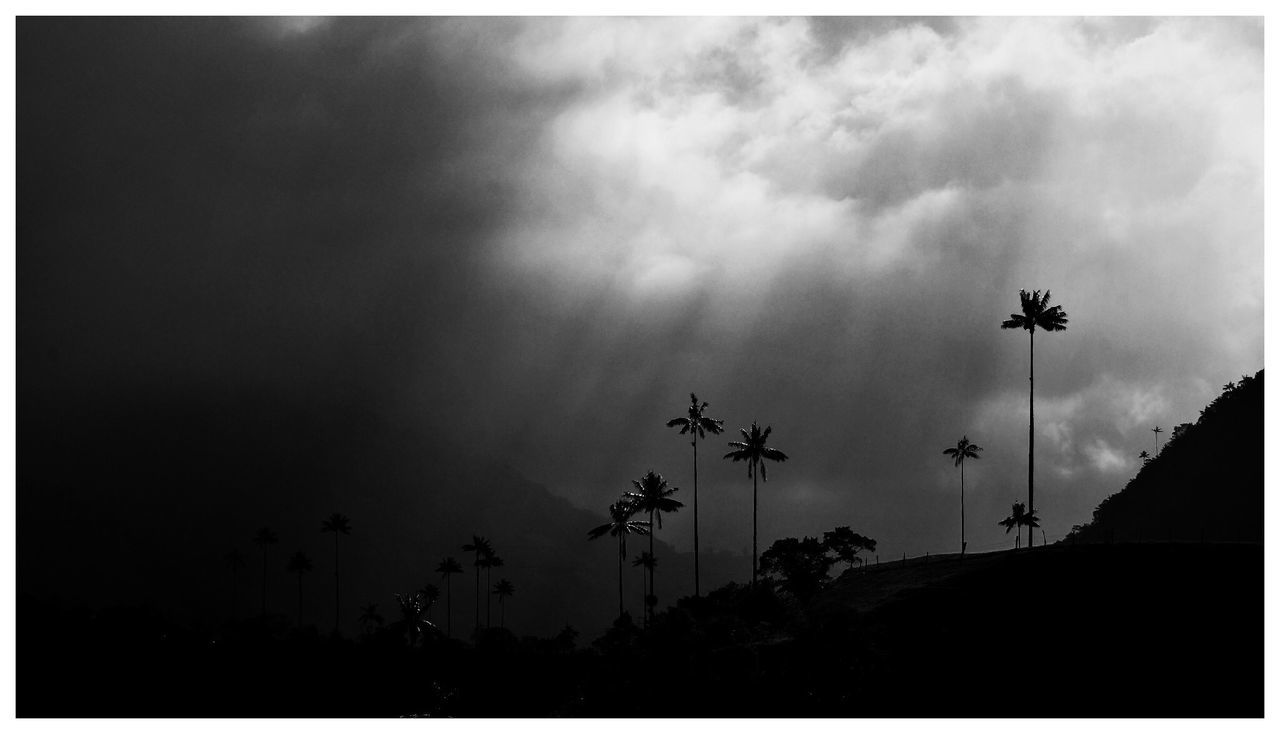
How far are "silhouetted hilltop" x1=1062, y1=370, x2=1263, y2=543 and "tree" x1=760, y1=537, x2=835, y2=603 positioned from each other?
38.5 m

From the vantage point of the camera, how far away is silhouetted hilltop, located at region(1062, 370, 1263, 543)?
131 metres

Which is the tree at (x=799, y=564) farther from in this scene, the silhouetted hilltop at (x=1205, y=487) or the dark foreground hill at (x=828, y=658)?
the silhouetted hilltop at (x=1205, y=487)

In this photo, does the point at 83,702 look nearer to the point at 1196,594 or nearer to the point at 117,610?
the point at 117,610

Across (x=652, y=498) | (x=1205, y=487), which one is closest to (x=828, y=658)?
(x=652, y=498)

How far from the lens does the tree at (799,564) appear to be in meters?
101

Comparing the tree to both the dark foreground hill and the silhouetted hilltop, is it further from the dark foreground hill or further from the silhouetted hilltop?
the silhouetted hilltop

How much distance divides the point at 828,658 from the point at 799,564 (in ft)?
192

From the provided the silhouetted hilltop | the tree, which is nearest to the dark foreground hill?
the tree

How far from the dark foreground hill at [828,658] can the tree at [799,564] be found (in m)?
7.38

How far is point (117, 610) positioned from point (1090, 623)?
3528 inches

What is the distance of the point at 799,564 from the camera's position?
10938 cm

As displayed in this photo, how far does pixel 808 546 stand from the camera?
120m

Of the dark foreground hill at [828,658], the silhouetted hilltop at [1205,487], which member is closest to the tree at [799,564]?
the dark foreground hill at [828,658]
